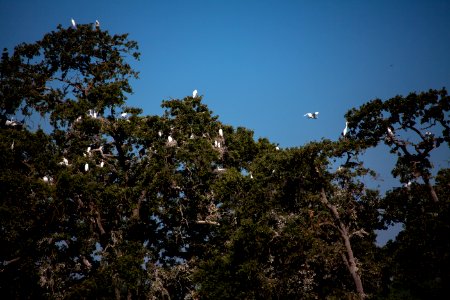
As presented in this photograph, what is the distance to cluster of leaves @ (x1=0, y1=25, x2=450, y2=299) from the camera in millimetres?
15266

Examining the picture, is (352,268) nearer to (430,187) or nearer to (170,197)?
(430,187)

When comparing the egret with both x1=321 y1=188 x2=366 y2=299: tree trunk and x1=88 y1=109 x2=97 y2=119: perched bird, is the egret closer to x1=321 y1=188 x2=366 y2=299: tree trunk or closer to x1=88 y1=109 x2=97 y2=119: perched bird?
x1=88 y1=109 x2=97 y2=119: perched bird

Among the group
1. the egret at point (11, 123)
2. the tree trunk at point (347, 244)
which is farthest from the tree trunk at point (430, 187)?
the egret at point (11, 123)

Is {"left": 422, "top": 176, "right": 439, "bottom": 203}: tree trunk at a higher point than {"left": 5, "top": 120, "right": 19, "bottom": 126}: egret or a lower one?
lower

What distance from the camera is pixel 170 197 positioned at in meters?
19.0

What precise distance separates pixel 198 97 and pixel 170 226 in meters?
7.80

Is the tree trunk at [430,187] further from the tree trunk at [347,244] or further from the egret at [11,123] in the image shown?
the egret at [11,123]

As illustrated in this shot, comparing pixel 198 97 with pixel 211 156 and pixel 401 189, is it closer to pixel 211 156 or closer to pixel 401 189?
pixel 211 156

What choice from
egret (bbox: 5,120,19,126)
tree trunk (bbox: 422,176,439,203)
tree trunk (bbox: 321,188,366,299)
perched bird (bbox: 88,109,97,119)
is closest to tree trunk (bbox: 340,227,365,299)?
tree trunk (bbox: 321,188,366,299)

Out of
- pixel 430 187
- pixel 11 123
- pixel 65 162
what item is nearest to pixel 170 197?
pixel 65 162

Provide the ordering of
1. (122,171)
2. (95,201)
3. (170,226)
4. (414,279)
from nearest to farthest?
1. (414,279)
2. (95,201)
3. (122,171)
4. (170,226)

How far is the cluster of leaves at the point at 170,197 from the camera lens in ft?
50.1

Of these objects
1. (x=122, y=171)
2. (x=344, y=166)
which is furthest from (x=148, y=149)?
(x=344, y=166)

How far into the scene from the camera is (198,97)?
20203mm
